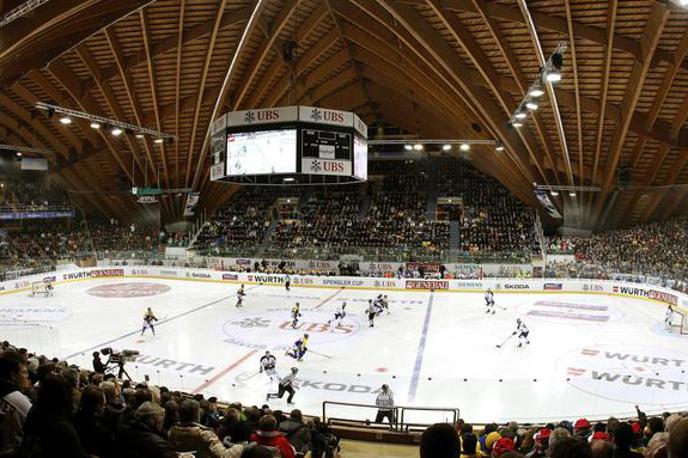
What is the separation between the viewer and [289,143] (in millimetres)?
18531

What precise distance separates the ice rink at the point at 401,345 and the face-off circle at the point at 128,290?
18 cm

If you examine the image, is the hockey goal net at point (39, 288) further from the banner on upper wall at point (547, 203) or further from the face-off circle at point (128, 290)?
the banner on upper wall at point (547, 203)

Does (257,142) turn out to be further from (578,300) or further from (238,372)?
(578,300)

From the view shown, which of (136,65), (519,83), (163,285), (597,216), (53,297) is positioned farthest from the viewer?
(597,216)

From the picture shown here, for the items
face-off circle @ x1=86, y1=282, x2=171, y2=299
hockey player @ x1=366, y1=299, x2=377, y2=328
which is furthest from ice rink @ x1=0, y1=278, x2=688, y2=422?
hockey player @ x1=366, y1=299, x2=377, y2=328

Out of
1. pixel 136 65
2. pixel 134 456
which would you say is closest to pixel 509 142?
pixel 136 65

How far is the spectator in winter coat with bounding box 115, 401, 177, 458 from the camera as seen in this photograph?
3.94 m

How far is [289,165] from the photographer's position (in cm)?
1852

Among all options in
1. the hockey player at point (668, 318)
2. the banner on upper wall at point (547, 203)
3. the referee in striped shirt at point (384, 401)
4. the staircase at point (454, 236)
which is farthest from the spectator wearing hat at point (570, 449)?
the staircase at point (454, 236)

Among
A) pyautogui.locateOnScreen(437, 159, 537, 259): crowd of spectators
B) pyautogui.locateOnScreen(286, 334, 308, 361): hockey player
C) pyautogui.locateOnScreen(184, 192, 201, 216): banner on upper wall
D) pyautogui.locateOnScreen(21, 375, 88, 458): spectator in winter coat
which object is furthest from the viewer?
pyautogui.locateOnScreen(184, 192, 201, 216): banner on upper wall

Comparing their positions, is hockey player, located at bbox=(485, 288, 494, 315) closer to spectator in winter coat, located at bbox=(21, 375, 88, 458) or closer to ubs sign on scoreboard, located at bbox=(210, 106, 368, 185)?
ubs sign on scoreboard, located at bbox=(210, 106, 368, 185)

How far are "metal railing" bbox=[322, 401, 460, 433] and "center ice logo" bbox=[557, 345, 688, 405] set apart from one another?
3.91 metres

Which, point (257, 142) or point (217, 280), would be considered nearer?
point (257, 142)

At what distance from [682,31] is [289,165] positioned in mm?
15548
